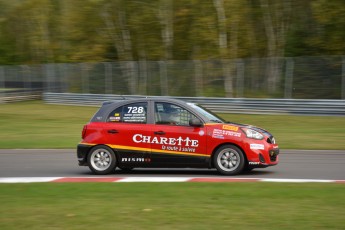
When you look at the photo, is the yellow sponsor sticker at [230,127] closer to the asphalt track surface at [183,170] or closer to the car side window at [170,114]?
the car side window at [170,114]

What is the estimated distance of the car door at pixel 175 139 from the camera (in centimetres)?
1198

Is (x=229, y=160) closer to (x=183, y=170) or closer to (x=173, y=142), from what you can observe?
(x=173, y=142)

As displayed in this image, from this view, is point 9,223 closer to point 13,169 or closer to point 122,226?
point 122,226

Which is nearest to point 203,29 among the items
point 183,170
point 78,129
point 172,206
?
point 78,129

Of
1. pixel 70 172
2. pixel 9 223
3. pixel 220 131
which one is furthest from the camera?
pixel 70 172

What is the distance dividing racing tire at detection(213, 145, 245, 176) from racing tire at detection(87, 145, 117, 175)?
2.04m

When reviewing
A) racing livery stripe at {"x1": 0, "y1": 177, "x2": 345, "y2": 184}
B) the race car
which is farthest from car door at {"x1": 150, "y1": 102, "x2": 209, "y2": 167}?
racing livery stripe at {"x1": 0, "y1": 177, "x2": 345, "y2": 184}

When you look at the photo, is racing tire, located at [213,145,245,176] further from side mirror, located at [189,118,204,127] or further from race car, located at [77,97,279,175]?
side mirror, located at [189,118,204,127]

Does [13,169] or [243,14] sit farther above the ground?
[243,14]

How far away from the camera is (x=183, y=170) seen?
1305 centimetres

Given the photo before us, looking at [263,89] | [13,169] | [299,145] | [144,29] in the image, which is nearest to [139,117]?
[13,169]

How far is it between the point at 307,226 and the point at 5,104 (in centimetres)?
3978

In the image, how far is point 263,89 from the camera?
30391 millimetres

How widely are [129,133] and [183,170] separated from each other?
1.54m
